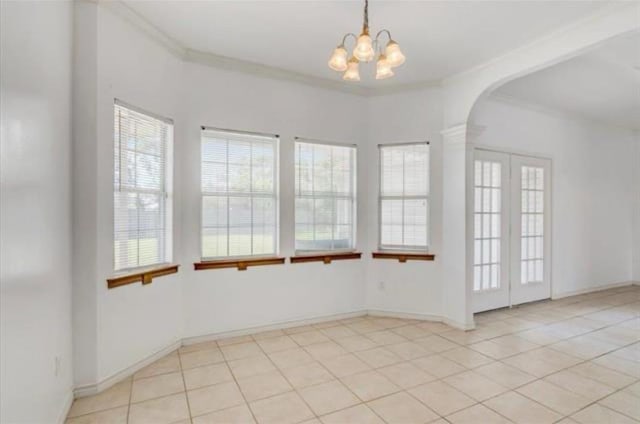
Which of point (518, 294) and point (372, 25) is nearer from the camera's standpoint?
point (372, 25)

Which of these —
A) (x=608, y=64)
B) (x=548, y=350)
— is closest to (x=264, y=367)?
(x=548, y=350)

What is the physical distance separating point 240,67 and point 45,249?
2580mm

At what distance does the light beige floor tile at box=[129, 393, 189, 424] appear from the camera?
223cm

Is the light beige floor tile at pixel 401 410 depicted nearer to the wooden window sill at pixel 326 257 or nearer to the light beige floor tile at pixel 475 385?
the light beige floor tile at pixel 475 385

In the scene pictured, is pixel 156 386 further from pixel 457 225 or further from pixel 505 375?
pixel 457 225

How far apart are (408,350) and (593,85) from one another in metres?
4.03

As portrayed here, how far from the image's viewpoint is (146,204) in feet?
9.98

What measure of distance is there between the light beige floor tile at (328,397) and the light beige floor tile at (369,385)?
0.22 ft

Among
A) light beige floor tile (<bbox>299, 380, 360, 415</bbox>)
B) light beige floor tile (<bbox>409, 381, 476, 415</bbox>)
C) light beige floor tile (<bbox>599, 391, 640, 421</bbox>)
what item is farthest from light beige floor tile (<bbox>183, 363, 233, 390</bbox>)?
light beige floor tile (<bbox>599, 391, 640, 421</bbox>)

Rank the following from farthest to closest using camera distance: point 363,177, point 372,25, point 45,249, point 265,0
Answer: point 363,177 → point 372,25 → point 265,0 → point 45,249

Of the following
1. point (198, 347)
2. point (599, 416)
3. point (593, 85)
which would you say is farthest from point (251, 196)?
point (593, 85)

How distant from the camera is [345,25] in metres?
2.91

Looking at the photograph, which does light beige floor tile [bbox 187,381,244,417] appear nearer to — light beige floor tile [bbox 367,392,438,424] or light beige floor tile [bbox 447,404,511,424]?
light beige floor tile [bbox 367,392,438,424]

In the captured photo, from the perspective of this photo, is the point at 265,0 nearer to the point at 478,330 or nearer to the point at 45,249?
the point at 45,249
